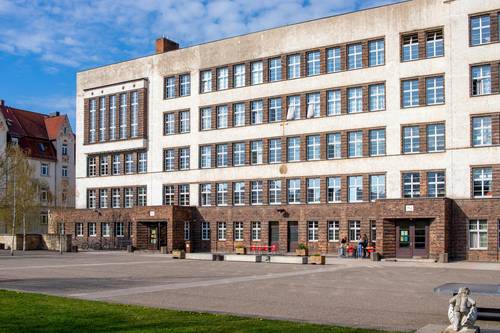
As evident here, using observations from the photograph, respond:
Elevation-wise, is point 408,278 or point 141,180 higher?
point 141,180

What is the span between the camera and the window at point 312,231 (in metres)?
49.4

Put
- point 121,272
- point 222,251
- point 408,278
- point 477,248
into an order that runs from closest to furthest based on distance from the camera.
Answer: point 408,278
point 121,272
point 477,248
point 222,251

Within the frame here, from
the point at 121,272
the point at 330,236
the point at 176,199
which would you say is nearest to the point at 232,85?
the point at 176,199

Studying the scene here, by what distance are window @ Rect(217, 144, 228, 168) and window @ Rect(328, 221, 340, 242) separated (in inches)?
452

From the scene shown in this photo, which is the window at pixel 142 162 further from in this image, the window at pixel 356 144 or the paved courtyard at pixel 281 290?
the paved courtyard at pixel 281 290

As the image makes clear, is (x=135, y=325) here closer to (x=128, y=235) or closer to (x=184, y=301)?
(x=184, y=301)

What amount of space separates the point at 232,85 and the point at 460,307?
44.4m

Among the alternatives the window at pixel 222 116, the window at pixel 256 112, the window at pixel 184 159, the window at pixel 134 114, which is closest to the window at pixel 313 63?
the window at pixel 256 112

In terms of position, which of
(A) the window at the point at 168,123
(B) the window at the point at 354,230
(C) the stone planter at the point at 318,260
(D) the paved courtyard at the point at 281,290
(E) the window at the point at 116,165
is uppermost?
(A) the window at the point at 168,123

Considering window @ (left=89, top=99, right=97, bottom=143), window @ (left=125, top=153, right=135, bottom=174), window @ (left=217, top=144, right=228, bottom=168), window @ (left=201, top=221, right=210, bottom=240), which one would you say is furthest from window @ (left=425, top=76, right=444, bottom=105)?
window @ (left=89, top=99, right=97, bottom=143)

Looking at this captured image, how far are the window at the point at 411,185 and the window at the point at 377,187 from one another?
1.70m

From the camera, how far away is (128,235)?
200ft

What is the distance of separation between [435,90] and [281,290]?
27.4 m

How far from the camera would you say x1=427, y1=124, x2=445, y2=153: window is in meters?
44.2
